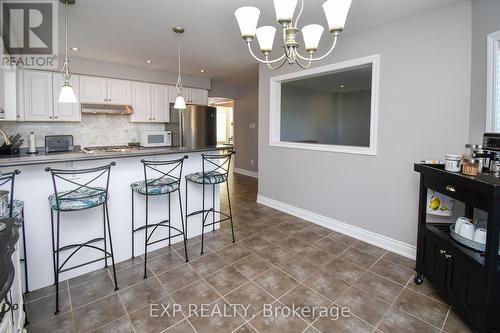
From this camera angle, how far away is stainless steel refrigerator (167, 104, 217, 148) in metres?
5.12

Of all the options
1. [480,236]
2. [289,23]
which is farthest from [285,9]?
[480,236]

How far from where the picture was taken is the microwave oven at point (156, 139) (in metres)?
4.82

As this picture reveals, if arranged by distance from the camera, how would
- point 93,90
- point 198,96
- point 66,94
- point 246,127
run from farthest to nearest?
1. point 246,127
2. point 198,96
3. point 93,90
4. point 66,94

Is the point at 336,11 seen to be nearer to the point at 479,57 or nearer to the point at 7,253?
the point at 479,57

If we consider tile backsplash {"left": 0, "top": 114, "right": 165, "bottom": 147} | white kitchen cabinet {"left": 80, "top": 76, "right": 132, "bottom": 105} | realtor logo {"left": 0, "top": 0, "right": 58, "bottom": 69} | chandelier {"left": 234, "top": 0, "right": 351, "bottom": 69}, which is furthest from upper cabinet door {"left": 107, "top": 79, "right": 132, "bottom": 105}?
chandelier {"left": 234, "top": 0, "right": 351, "bottom": 69}

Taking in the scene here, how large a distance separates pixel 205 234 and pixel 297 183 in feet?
5.10

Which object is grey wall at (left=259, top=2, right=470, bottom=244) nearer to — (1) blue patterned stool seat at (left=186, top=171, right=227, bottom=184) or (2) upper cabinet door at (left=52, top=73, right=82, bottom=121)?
(1) blue patterned stool seat at (left=186, top=171, right=227, bottom=184)

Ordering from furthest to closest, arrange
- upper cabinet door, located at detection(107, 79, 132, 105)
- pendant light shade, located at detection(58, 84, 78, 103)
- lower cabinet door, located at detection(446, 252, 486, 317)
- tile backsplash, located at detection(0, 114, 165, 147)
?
upper cabinet door, located at detection(107, 79, 132, 105) → tile backsplash, located at detection(0, 114, 165, 147) → pendant light shade, located at detection(58, 84, 78, 103) → lower cabinet door, located at detection(446, 252, 486, 317)

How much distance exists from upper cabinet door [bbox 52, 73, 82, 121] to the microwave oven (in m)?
1.07

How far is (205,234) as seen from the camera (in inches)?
125

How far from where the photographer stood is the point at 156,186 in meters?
2.37

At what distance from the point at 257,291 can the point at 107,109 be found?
13.0 ft

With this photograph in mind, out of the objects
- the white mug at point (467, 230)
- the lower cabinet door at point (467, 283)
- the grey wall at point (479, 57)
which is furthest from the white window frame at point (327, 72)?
the lower cabinet door at point (467, 283)

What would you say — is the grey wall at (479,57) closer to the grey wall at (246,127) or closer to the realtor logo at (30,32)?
the realtor logo at (30,32)
